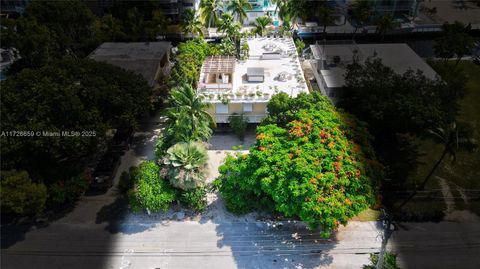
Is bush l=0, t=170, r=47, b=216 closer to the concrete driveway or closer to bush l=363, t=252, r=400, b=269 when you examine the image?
the concrete driveway

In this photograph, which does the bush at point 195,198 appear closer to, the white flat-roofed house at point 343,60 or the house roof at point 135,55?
the house roof at point 135,55

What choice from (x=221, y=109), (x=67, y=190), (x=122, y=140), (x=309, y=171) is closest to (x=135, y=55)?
(x=122, y=140)

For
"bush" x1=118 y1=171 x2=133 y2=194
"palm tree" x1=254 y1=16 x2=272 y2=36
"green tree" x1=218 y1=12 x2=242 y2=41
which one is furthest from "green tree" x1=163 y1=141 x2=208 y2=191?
"palm tree" x1=254 y1=16 x2=272 y2=36

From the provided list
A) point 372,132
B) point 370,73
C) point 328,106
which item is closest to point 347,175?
point 328,106

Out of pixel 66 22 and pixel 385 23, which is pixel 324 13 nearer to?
pixel 385 23

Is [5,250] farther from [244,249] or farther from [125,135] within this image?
[244,249]

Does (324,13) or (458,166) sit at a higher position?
(324,13)

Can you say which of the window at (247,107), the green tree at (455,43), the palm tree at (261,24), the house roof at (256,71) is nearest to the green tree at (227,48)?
the house roof at (256,71)
